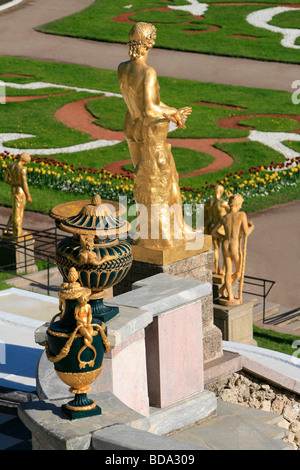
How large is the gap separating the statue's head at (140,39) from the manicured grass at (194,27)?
3023 cm

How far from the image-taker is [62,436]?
22.2ft

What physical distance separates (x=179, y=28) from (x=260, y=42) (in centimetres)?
468

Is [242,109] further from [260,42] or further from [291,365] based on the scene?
[291,365]

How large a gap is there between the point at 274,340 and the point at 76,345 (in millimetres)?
10544

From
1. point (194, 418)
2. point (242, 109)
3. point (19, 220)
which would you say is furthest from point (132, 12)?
point (194, 418)

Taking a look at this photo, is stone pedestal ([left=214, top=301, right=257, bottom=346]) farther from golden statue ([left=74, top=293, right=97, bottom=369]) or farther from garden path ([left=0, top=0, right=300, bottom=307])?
garden path ([left=0, top=0, right=300, bottom=307])

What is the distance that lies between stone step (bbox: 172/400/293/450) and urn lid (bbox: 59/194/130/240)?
2.00 m

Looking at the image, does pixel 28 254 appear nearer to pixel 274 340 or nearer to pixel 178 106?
pixel 274 340

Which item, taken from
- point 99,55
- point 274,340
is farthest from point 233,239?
point 99,55

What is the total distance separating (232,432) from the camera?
916 cm

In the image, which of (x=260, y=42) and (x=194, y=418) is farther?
(x=260, y=42)

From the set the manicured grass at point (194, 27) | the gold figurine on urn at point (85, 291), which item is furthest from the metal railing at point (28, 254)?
the manicured grass at point (194, 27)

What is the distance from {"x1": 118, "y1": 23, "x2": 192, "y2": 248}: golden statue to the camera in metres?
12.2

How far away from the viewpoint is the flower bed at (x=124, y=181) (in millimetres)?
25328
